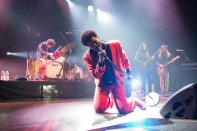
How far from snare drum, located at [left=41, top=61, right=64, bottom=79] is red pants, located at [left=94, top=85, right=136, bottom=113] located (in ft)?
11.4

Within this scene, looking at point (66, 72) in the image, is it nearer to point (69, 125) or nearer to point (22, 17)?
point (22, 17)

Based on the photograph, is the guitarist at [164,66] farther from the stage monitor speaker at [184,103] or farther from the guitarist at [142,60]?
the stage monitor speaker at [184,103]

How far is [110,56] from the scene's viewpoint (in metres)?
3.54

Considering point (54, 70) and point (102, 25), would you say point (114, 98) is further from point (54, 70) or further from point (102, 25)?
point (102, 25)

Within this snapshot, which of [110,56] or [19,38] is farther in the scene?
[19,38]

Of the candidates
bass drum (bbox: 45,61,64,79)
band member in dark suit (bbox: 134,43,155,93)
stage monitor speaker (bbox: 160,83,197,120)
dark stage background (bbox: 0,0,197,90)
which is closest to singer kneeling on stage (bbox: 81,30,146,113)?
stage monitor speaker (bbox: 160,83,197,120)

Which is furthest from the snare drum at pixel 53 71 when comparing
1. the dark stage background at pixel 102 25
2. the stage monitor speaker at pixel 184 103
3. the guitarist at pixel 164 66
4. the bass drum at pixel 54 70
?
the stage monitor speaker at pixel 184 103

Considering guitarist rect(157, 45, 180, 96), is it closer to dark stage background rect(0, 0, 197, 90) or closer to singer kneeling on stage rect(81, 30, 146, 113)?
dark stage background rect(0, 0, 197, 90)

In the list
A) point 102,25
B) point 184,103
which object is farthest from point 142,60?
point 184,103

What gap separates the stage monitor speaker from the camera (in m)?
1.91

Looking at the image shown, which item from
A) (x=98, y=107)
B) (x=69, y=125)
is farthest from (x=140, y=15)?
(x=69, y=125)

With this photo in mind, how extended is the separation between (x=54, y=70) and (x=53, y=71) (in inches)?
2.0

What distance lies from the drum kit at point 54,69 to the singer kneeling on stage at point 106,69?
3366 mm

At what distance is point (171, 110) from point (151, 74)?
22.5ft
